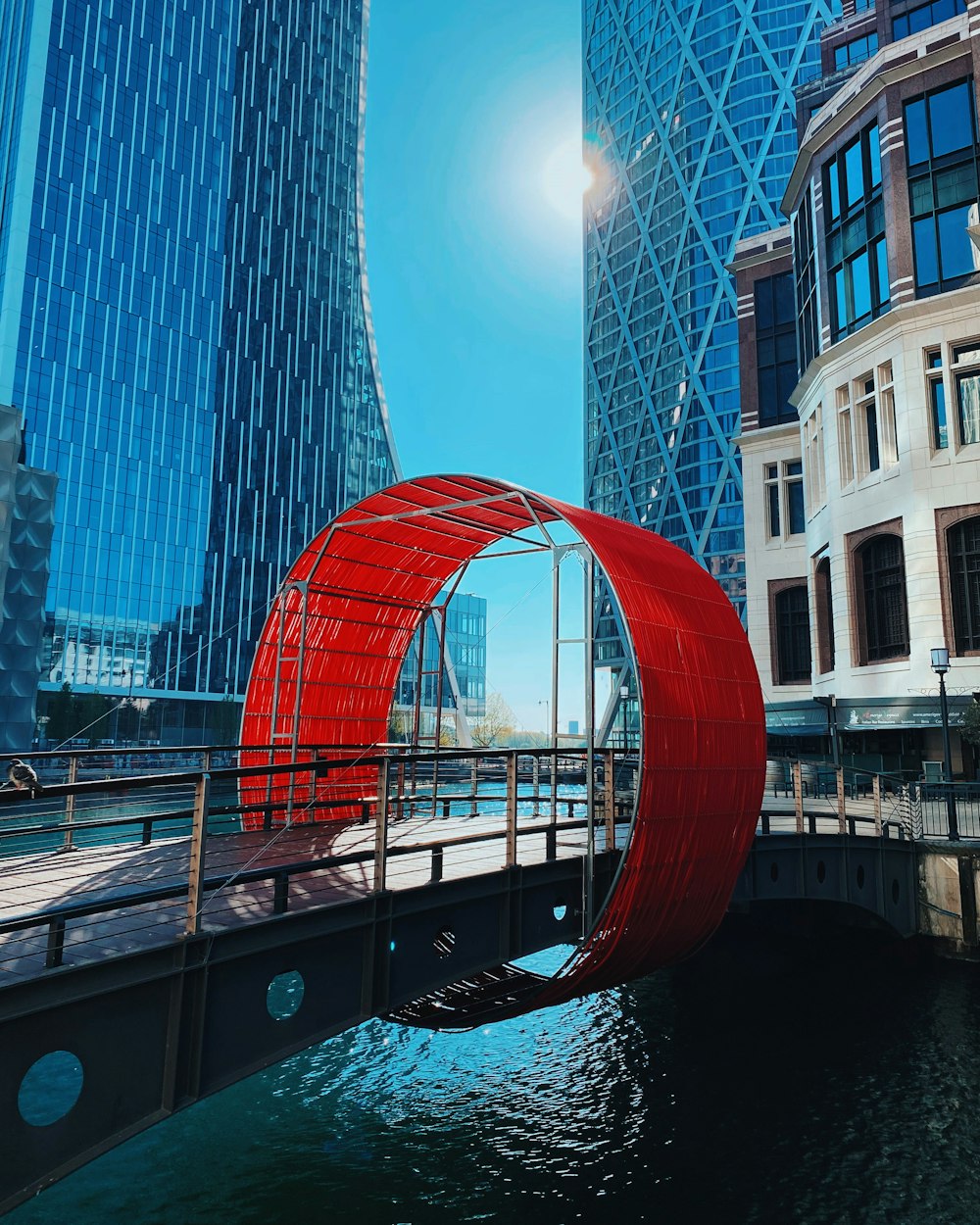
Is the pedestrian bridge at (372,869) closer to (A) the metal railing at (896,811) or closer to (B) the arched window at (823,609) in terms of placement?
(A) the metal railing at (896,811)

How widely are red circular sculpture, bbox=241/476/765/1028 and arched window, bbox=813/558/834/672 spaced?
81.6 feet

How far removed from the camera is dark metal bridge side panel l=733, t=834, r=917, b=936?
53.3 feet

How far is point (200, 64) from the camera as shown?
11850cm

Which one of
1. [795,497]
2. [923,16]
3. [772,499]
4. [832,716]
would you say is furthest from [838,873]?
[923,16]

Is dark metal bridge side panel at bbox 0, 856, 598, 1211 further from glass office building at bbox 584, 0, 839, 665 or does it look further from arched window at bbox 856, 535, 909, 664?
glass office building at bbox 584, 0, 839, 665

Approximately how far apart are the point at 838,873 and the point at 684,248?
111043 mm

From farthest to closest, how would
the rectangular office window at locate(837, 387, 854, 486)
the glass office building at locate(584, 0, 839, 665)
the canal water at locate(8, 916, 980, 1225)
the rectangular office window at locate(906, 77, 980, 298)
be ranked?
1. the glass office building at locate(584, 0, 839, 665)
2. the rectangular office window at locate(837, 387, 854, 486)
3. the rectangular office window at locate(906, 77, 980, 298)
4. the canal water at locate(8, 916, 980, 1225)

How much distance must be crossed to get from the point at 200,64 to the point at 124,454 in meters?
57.6

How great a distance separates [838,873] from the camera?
17453mm

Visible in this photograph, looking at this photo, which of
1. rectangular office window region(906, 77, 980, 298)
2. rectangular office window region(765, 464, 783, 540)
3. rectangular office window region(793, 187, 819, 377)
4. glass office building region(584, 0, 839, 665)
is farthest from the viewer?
glass office building region(584, 0, 839, 665)

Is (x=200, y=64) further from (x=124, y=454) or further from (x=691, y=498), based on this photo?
(x=691, y=498)

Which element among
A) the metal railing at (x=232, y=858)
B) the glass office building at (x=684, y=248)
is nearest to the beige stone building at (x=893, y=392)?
the metal railing at (x=232, y=858)

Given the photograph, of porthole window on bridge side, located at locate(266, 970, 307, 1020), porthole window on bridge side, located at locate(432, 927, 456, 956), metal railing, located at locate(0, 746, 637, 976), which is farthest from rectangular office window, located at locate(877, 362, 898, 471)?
porthole window on bridge side, located at locate(432, 927, 456, 956)

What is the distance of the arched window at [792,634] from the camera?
151 ft
